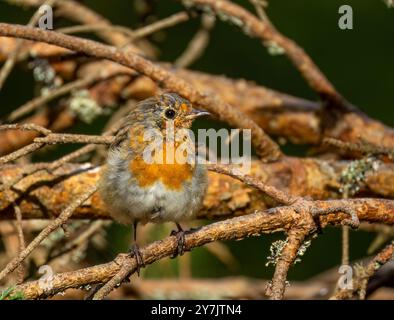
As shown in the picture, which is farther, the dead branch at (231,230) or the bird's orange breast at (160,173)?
the bird's orange breast at (160,173)

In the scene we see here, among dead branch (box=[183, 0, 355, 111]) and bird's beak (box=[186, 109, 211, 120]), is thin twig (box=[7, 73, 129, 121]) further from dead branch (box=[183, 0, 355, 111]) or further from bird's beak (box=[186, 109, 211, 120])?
bird's beak (box=[186, 109, 211, 120])

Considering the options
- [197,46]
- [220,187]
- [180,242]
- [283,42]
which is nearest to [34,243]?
[180,242]

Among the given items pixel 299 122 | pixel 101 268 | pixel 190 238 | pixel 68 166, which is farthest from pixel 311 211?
pixel 299 122

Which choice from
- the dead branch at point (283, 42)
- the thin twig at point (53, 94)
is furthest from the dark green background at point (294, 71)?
the dead branch at point (283, 42)

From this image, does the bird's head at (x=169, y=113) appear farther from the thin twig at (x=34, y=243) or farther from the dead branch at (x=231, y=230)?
the dead branch at (x=231, y=230)

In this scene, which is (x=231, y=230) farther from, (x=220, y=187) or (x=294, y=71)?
(x=294, y=71)
